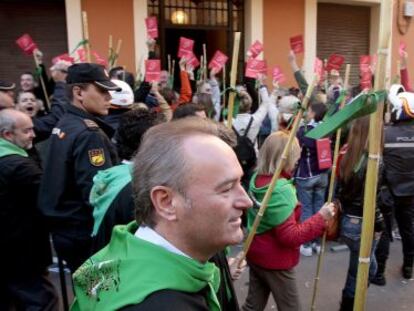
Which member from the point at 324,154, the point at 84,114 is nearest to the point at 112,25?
the point at 324,154

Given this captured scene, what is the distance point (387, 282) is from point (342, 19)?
8.38m

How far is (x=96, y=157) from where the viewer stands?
2561 millimetres

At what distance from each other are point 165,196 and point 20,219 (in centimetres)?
205

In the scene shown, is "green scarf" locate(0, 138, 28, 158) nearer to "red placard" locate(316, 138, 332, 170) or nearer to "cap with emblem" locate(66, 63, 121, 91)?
"cap with emblem" locate(66, 63, 121, 91)

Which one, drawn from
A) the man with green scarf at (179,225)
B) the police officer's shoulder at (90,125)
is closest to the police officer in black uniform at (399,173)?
the police officer's shoulder at (90,125)

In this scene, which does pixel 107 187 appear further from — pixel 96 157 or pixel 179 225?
pixel 179 225

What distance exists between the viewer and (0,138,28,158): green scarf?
2.85m

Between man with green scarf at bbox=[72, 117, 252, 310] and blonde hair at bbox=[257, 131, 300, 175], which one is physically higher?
man with green scarf at bbox=[72, 117, 252, 310]

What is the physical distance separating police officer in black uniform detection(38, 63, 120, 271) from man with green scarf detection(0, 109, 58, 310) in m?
0.23

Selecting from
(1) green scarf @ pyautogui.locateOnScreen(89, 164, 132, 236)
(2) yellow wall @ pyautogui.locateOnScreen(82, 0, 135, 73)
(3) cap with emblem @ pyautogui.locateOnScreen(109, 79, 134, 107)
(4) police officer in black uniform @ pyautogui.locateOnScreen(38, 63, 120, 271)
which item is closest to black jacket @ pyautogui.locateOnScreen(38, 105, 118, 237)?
(4) police officer in black uniform @ pyautogui.locateOnScreen(38, 63, 120, 271)

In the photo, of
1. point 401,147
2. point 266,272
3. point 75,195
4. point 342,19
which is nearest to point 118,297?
point 75,195

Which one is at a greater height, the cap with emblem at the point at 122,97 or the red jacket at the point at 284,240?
the cap with emblem at the point at 122,97

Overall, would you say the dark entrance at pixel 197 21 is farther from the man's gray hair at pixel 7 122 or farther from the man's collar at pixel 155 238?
the man's collar at pixel 155 238

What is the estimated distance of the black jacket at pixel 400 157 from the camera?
4285 mm
